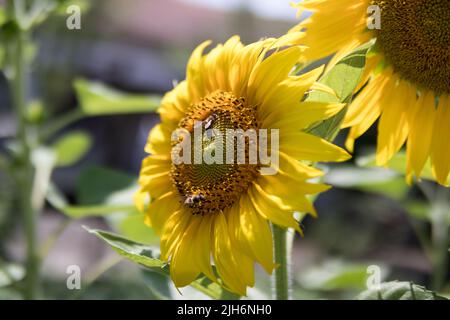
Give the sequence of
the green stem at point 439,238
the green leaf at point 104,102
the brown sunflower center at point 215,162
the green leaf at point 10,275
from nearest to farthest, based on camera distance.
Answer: the brown sunflower center at point 215,162 → the green leaf at point 10,275 → the green leaf at point 104,102 → the green stem at point 439,238

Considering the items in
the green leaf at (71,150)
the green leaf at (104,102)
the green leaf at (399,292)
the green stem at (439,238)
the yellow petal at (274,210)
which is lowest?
the green stem at (439,238)

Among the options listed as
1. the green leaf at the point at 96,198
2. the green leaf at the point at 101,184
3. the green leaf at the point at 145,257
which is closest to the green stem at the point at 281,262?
the green leaf at the point at 145,257

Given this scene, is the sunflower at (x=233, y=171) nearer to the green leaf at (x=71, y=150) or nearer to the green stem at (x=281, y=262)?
the green stem at (x=281, y=262)

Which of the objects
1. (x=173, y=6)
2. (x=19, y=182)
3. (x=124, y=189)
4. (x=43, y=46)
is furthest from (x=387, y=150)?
(x=173, y=6)

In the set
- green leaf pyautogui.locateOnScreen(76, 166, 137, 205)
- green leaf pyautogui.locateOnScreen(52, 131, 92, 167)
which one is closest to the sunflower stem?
green leaf pyautogui.locateOnScreen(76, 166, 137, 205)

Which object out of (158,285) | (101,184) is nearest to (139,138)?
(101,184)

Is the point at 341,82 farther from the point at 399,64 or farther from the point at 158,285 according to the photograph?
the point at 158,285

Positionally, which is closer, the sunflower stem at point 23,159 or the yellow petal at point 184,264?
the yellow petal at point 184,264
